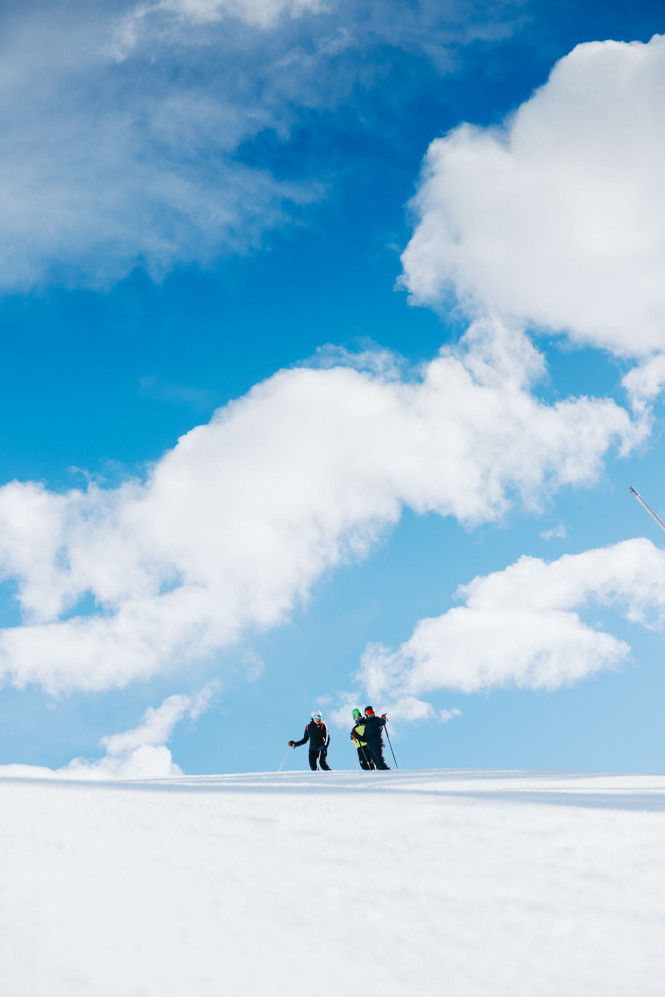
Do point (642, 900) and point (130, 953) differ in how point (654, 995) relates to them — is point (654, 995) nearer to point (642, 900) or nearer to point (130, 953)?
point (642, 900)

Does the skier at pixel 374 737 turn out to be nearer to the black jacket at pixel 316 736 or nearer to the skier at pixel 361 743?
the skier at pixel 361 743

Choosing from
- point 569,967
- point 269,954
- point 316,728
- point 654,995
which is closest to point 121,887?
point 269,954

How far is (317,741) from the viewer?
19.7m

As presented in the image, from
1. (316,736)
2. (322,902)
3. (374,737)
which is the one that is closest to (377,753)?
(374,737)

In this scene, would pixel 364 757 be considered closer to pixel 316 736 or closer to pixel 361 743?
pixel 361 743

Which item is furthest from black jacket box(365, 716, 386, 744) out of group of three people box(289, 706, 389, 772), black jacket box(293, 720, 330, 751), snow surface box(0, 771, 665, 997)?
snow surface box(0, 771, 665, 997)

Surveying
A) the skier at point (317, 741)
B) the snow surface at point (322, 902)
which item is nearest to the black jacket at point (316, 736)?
the skier at point (317, 741)

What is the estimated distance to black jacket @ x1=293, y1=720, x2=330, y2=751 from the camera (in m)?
19.7

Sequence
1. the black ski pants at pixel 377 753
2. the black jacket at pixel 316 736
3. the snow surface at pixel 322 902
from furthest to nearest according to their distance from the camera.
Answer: the black jacket at pixel 316 736, the black ski pants at pixel 377 753, the snow surface at pixel 322 902

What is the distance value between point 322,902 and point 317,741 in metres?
17.2

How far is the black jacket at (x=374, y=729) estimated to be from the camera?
18.8 metres

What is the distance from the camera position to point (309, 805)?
4957 mm

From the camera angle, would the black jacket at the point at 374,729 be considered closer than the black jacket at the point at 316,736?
Yes

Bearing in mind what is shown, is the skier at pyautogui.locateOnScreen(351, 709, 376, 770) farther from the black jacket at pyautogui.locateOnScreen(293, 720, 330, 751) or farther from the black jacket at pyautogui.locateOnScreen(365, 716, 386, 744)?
the black jacket at pyautogui.locateOnScreen(293, 720, 330, 751)
